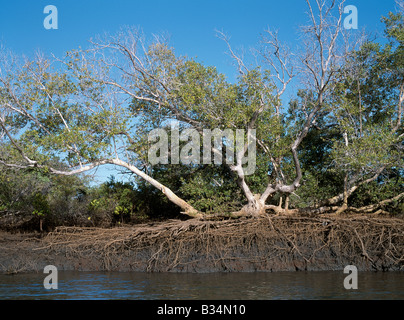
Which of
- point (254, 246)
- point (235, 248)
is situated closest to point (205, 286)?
point (235, 248)

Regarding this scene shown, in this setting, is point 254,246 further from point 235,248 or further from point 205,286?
point 205,286

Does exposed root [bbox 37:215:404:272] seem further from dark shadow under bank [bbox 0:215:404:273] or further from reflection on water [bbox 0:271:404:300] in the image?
reflection on water [bbox 0:271:404:300]

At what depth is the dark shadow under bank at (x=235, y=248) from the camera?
45.4 ft

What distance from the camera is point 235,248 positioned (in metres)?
14.3

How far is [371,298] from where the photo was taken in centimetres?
967

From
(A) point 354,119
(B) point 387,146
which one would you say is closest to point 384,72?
(A) point 354,119

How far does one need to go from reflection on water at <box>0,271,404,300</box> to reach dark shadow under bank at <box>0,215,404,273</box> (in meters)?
0.68

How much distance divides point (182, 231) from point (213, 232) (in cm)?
100

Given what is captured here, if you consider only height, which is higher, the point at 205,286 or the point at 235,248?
the point at 235,248

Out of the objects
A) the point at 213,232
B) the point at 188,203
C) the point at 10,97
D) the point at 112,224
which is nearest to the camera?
the point at 213,232

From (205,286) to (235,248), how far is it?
3.28 m

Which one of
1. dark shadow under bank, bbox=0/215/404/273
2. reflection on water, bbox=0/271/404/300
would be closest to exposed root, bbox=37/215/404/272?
dark shadow under bank, bbox=0/215/404/273

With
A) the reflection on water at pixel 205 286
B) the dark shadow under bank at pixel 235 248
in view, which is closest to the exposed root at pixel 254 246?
the dark shadow under bank at pixel 235 248

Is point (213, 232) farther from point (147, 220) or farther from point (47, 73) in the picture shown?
point (47, 73)
